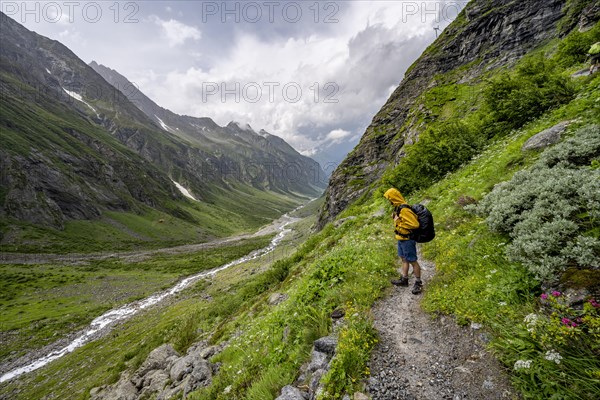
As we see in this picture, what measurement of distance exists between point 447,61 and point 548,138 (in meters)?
73.0

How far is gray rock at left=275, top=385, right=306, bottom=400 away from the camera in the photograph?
18.4 feet

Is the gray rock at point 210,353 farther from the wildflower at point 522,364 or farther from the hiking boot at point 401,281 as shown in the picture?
the wildflower at point 522,364

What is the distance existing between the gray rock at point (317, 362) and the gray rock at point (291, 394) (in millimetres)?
550

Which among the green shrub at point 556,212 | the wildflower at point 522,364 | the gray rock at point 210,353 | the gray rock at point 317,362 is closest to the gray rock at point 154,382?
the gray rock at point 210,353

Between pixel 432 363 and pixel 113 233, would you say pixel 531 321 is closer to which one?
pixel 432 363

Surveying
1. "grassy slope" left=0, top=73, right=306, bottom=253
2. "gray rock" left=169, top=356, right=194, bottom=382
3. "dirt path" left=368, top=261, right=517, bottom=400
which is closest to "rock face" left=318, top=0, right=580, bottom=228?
"gray rock" left=169, top=356, right=194, bottom=382

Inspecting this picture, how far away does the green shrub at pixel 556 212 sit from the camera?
5355 mm

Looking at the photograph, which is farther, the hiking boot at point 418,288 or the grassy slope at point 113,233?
the grassy slope at point 113,233

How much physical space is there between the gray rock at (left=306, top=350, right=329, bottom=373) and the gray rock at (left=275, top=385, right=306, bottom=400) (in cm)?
55

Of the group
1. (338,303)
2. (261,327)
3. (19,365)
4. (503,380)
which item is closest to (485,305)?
(503,380)

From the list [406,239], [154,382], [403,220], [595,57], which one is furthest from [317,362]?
[595,57]

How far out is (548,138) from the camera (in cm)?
1230

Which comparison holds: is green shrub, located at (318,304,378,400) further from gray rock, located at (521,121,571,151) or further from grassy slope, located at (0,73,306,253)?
grassy slope, located at (0,73,306,253)

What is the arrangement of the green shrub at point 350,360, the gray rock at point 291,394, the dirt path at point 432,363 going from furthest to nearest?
the gray rock at point 291,394 → the green shrub at point 350,360 → the dirt path at point 432,363
